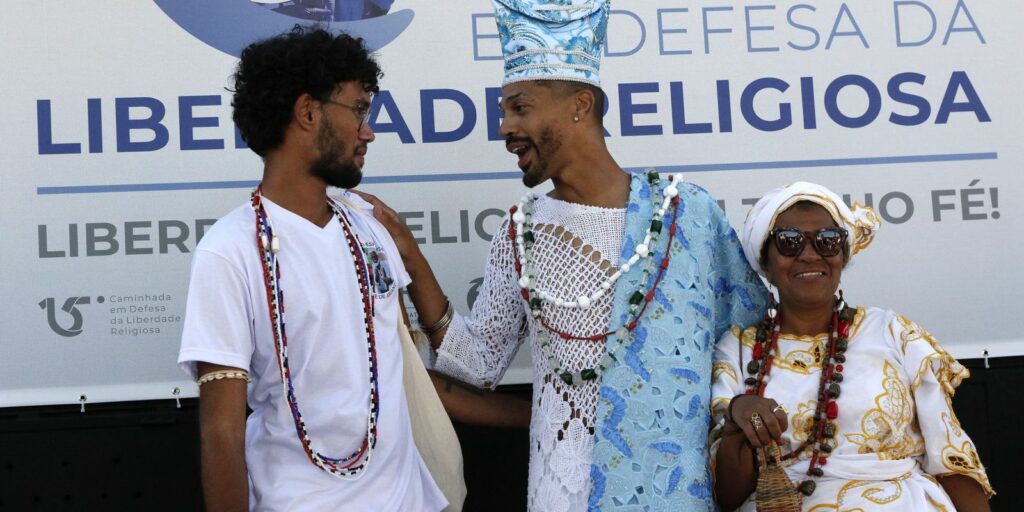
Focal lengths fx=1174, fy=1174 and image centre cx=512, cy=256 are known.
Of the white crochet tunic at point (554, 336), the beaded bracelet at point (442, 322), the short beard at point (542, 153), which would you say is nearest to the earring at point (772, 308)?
the white crochet tunic at point (554, 336)

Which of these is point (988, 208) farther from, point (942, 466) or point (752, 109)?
point (942, 466)

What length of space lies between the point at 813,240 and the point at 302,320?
113 centimetres

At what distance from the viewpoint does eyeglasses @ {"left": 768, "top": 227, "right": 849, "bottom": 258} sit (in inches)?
102

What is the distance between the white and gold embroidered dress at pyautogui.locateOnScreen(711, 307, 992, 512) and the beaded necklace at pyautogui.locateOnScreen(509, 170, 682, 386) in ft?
0.88

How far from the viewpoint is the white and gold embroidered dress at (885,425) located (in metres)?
2.49

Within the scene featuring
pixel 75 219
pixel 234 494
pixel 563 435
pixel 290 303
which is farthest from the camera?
pixel 75 219

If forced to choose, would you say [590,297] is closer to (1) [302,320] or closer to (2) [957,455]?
(1) [302,320]

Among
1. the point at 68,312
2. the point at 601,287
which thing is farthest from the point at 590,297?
the point at 68,312

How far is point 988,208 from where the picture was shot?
11.6ft

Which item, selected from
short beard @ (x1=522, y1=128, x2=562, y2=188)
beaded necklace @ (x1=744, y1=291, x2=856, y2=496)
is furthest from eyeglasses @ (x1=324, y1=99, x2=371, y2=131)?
beaded necklace @ (x1=744, y1=291, x2=856, y2=496)

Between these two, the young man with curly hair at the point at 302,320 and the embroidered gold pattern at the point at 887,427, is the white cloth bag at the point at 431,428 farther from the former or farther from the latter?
the embroidered gold pattern at the point at 887,427

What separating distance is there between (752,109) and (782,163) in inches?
7.3

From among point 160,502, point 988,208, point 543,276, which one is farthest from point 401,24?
point 988,208

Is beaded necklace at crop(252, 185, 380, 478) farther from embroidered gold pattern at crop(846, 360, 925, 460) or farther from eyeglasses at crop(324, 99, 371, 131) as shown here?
embroidered gold pattern at crop(846, 360, 925, 460)
